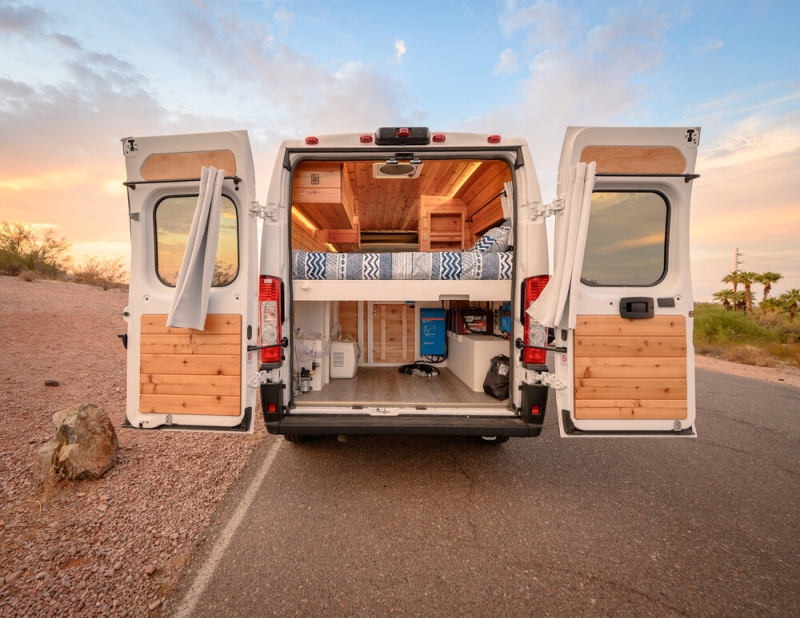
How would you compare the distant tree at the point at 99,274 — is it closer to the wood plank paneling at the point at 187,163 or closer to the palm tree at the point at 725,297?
the wood plank paneling at the point at 187,163

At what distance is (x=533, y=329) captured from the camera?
8.16 ft

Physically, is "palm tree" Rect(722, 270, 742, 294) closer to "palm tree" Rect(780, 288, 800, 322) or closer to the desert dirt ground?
"palm tree" Rect(780, 288, 800, 322)

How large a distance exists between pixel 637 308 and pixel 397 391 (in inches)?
88.5

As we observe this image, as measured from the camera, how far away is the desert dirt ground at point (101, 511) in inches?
70.1

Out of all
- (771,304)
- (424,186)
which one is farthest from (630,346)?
(771,304)

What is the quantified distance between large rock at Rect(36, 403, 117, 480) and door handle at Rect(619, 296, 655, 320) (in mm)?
4217

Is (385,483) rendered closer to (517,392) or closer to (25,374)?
(517,392)

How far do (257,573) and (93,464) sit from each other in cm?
191

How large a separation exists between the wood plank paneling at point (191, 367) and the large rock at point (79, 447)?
36.6 inches

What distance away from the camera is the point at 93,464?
9.12 ft

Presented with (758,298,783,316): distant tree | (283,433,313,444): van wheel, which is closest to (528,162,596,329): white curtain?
(283,433,313,444): van wheel

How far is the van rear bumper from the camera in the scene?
95.8 inches

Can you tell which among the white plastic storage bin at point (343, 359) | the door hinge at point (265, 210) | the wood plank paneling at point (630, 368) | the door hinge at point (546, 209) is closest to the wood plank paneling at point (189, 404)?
the door hinge at point (265, 210)

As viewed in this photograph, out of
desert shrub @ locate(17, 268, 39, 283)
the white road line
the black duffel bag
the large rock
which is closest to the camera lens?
the white road line
